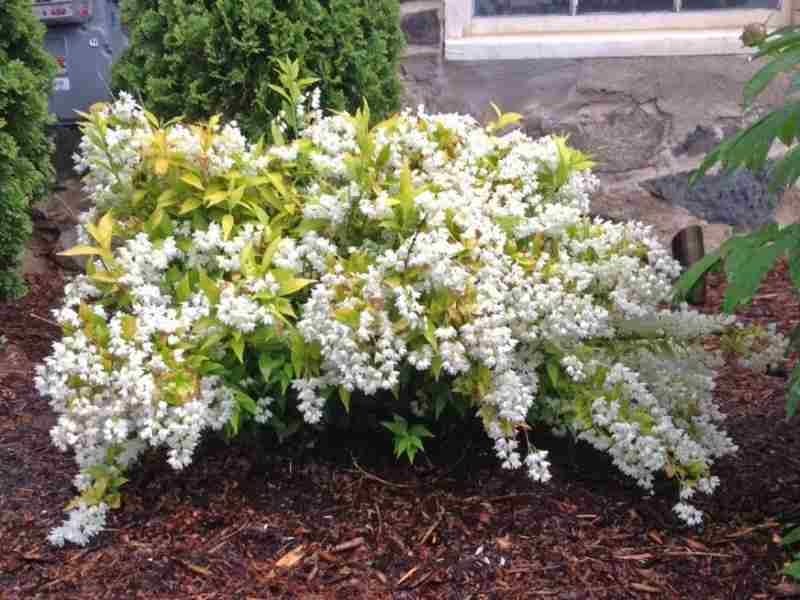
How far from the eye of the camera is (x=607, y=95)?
4.89m

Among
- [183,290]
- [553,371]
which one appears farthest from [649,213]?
[183,290]

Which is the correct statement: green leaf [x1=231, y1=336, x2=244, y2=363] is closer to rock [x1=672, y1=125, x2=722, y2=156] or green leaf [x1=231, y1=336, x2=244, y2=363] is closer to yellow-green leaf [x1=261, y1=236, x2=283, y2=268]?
yellow-green leaf [x1=261, y1=236, x2=283, y2=268]

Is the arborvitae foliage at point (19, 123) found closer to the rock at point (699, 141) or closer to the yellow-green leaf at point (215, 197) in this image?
the yellow-green leaf at point (215, 197)

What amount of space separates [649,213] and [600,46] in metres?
0.86

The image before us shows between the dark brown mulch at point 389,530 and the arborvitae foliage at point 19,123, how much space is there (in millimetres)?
1223

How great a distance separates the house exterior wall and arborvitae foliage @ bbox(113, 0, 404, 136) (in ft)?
2.62

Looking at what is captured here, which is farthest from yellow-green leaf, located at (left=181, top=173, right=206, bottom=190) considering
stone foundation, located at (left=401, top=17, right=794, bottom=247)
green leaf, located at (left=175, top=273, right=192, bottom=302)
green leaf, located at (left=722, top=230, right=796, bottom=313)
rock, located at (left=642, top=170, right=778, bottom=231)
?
rock, located at (left=642, top=170, right=778, bottom=231)

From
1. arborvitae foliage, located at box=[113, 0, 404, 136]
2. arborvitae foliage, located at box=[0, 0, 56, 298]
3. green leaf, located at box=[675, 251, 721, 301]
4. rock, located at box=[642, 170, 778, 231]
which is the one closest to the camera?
green leaf, located at box=[675, 251, 721, 301]

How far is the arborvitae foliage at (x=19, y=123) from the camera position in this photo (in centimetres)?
390

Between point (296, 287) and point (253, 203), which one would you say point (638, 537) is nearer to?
point (296, 287)

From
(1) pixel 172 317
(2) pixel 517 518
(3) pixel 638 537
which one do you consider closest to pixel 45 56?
(1) pixel 172 317

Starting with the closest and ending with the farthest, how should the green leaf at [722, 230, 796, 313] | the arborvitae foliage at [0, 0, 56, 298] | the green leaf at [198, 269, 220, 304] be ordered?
the green leaf at [722, 230, 796, 313] → the green leaf at [198, 269, 220, 304] → the arborvitae foliage at [0, 0, 56, 298]

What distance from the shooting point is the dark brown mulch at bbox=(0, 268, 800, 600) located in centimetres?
243

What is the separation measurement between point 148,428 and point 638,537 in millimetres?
1280
